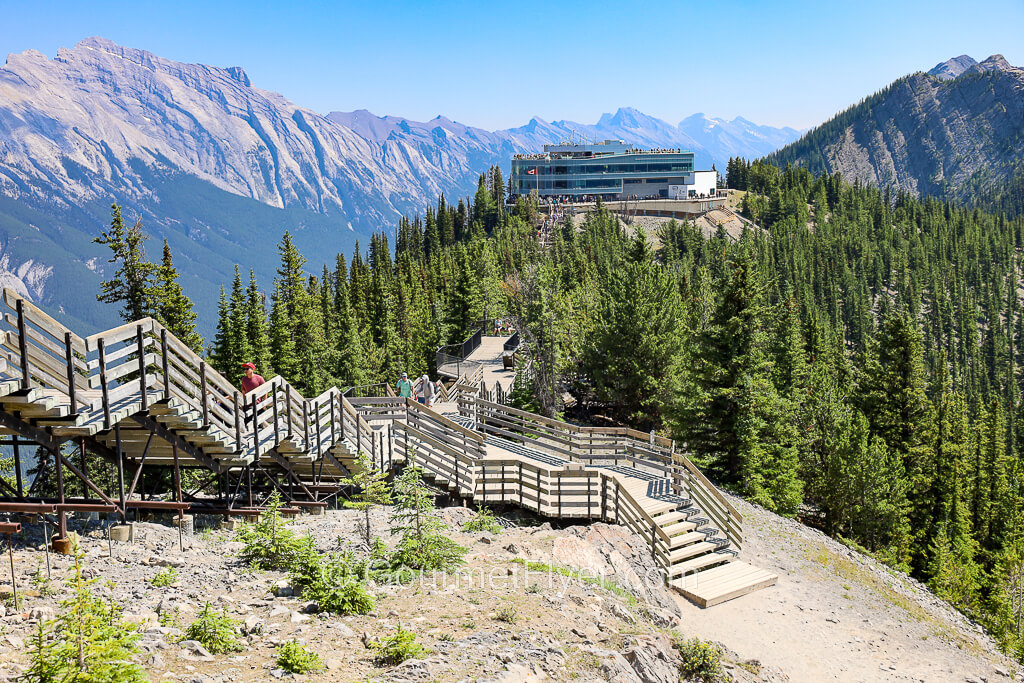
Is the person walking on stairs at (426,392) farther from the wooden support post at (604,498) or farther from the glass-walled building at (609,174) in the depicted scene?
the glass-walled building at (609,174)

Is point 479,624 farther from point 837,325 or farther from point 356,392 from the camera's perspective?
point 837,325

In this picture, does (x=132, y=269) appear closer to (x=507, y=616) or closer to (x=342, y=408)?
(x=342, y=408)

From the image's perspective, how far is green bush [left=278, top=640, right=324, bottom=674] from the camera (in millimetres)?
8562

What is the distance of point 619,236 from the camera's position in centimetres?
9838

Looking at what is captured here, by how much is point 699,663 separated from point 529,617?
2.75 meters

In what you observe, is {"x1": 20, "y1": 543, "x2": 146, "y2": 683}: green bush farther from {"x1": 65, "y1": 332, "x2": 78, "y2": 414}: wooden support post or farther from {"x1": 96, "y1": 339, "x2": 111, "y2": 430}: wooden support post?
{"x1": 96, "y1": 339, "x2": 111, "y2": 430}: wooden support post

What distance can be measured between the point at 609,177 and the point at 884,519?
117627 millimetres

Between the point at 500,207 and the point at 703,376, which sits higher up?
the point at 500,207

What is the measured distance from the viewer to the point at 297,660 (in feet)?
28.1

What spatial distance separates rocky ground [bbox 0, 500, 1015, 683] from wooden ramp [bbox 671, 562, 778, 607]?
22 centimetres

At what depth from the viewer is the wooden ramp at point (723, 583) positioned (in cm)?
1628

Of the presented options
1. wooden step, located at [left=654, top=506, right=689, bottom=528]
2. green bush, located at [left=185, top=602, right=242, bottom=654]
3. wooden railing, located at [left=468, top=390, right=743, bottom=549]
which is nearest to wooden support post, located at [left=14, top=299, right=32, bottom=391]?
green bush, located at [left=185, top=602, right=242, bottom=654]

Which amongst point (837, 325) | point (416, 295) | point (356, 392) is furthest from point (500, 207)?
point (356, 392)

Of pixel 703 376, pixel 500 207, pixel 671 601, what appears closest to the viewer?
pixel 671 601
